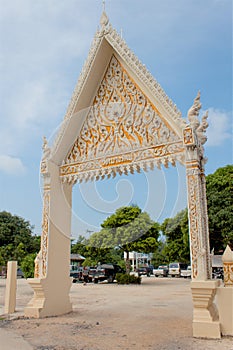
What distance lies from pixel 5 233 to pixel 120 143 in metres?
25.8

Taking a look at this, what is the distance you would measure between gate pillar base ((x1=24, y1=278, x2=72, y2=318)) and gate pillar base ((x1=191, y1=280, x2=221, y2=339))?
9.67ft

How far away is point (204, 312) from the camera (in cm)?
471

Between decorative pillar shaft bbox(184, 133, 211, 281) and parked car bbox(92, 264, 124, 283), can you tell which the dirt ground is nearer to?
decorative pillar shaft bbox(184, 133, 211, 281)

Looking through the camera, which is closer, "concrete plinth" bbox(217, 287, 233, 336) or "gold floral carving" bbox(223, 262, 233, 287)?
"concrete plinth" bbox(217, 287, 233, 336)

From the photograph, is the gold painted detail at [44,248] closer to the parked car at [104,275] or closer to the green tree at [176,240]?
the parked car at [104,275]

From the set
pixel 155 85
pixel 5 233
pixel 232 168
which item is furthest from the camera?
pixel 5 233

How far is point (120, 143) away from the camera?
21.0 feet

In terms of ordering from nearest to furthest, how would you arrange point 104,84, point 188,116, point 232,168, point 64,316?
point 188,116
point 64,316
point 104,84
point 232,168

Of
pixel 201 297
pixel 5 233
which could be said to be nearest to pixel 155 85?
pixel 201 297

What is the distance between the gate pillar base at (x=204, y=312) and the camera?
4.57 m

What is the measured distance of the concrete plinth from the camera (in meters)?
4.69

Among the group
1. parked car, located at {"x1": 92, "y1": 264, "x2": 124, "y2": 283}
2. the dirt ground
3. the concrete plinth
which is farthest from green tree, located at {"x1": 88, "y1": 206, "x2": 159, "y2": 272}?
the concrete plinth

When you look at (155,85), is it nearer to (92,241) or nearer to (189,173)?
(189,173)

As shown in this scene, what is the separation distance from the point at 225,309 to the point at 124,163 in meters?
3.02
